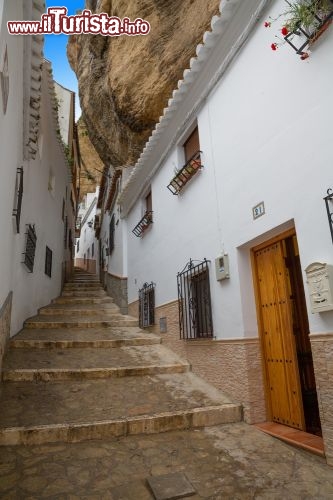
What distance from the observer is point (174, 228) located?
7.29m

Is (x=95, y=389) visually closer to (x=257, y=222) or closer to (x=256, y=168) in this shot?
(x=257, y=222)

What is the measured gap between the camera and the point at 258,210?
14.6 feet

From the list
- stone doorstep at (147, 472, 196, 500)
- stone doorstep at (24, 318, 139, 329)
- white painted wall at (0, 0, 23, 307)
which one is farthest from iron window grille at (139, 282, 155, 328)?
stone doorstep at (147, 472, 196, 500)

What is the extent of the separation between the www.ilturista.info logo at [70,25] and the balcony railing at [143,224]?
13.6 ft

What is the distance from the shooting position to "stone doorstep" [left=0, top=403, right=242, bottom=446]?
374cm

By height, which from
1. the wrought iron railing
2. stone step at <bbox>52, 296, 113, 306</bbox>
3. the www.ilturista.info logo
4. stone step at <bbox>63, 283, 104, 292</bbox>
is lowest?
stone step at <bbox>52, 296, 113, 306</bbox>

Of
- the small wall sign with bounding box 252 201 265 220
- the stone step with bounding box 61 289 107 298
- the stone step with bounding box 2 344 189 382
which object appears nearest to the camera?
the small wall sign with bounding box 252 201 265 220

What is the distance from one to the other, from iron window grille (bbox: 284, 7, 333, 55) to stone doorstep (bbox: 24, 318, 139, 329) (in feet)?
23.0

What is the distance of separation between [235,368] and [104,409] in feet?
5.93

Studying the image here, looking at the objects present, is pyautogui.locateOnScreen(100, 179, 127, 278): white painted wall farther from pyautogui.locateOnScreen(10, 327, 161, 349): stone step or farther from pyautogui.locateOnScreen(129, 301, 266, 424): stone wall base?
pyautogui.locateOnScreen(129, 301, 266, 424): stone wall base

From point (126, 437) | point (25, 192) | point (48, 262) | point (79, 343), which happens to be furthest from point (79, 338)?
point (48, 262)

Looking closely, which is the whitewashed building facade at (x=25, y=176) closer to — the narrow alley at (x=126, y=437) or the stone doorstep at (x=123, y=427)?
the narrow alley at (x=126, y=437)

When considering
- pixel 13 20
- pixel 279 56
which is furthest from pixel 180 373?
pixel 13 20

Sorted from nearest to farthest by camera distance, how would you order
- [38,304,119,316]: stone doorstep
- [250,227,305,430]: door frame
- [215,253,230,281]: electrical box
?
[250,227,305,430]: door frame, [215,253,230,281]: electrical box, [38,304,119,316]: stone doorstep
